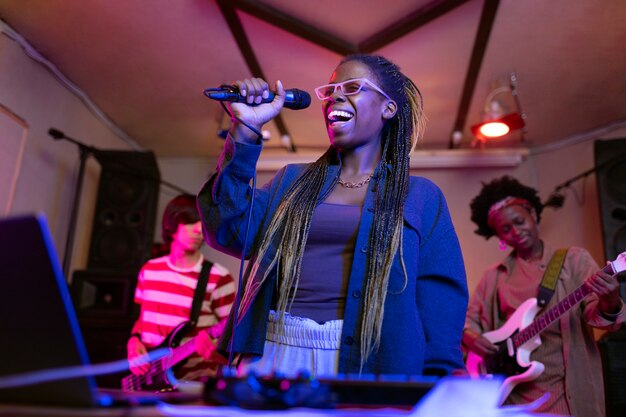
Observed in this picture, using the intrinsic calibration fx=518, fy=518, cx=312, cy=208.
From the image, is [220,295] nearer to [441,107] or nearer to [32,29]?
[32,29]

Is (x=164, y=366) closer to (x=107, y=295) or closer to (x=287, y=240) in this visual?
(x=107, y=295)

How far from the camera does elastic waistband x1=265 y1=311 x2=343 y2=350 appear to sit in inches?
54.5

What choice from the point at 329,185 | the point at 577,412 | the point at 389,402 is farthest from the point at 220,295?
the point at 389,402

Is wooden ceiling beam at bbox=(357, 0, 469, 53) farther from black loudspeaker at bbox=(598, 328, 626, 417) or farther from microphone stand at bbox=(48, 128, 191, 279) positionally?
black loudspeaker at bbox=(598, 328, 626, 417)

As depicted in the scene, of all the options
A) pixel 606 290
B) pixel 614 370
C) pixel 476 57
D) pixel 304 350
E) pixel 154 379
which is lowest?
pixel 154 379

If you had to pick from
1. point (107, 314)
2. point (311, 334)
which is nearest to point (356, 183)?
point (311, 334)

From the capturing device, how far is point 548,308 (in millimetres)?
3225

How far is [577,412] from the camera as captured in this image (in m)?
2.91

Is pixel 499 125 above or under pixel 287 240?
above

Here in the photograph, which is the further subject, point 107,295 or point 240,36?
point 107,295

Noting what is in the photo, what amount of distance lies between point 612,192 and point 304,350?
12.8 ft

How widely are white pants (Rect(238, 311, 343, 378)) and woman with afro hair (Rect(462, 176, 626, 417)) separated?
84.2 inches

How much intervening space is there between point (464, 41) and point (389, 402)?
350 cm

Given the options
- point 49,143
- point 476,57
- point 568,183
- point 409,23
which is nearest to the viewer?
point 409,23
